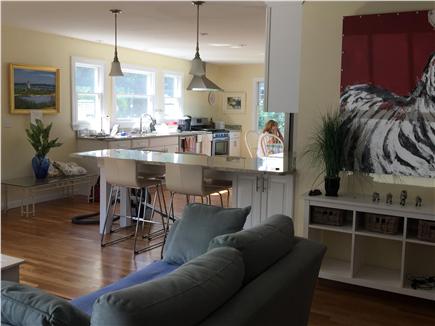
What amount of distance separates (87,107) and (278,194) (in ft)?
13.5

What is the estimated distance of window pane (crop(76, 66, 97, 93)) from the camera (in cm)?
694

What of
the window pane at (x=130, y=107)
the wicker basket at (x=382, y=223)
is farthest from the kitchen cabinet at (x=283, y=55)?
the window pane at (x=130, y=107)

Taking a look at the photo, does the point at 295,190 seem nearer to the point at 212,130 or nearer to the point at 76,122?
the point at 76,122

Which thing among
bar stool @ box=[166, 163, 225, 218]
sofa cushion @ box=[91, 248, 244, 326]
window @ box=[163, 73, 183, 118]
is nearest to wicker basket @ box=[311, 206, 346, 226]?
bar stool @ box=[166, 163, 225, 218]

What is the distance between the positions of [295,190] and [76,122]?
13.2 ft

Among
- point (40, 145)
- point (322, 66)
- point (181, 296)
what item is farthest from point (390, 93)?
point (40, 145)

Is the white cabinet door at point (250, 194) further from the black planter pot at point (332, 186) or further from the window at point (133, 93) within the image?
the window at point (133, 93)

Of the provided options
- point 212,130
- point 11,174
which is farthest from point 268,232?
point 212,130

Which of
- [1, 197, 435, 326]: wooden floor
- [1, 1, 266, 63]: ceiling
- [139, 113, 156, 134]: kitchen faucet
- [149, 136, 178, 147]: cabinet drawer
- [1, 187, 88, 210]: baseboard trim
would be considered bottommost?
[1, 197, 435, 326]: wooden floor

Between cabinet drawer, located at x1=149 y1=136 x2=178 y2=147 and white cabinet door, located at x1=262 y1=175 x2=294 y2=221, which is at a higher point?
cabinet drawer, located at x1=149 y1=136 x2=178 y2=147

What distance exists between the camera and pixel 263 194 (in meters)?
4.10

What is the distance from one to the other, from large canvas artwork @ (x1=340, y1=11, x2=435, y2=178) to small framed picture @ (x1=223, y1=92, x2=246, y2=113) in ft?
22.9

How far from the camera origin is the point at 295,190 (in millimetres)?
4000

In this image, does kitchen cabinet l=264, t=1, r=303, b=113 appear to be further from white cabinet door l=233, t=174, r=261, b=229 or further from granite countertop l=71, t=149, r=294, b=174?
white cabinet door l=233, t=174, r=261, b=229
